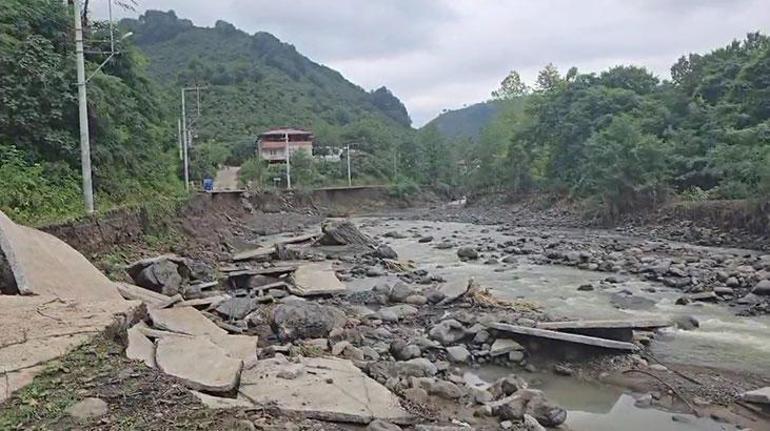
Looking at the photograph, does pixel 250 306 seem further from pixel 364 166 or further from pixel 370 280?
pixel 364 166

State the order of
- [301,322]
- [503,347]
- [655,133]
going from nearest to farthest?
[503,347] → [301,322] → [655,133]

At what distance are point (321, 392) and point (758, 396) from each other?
5391 mm

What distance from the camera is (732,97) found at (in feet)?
96.7

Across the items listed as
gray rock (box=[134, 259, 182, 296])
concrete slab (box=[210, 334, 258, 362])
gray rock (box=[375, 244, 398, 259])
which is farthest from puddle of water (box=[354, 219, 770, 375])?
concrete slab (box=[210, 334, 258, 362])

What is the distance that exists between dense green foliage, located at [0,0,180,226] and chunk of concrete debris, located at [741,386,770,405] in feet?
42.2

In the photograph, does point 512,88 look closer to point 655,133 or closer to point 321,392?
point 655,133

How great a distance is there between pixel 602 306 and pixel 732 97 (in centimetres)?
2260

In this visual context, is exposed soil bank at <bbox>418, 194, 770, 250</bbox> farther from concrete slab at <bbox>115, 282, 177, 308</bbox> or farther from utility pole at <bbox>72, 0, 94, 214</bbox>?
utility pole at <bbox>72, 0, 94, 214</bbox>

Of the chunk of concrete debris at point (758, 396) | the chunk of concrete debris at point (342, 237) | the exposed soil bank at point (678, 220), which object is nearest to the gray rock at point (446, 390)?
the chunk of concrete debris at point (758, 396)

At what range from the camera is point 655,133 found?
109ft

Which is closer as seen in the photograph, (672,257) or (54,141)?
(54,141)

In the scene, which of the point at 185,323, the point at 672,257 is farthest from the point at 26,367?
the point at 672,257

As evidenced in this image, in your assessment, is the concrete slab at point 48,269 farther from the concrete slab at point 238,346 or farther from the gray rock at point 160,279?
the gray rock at point 160,279

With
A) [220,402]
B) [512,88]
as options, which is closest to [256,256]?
[220,402]
